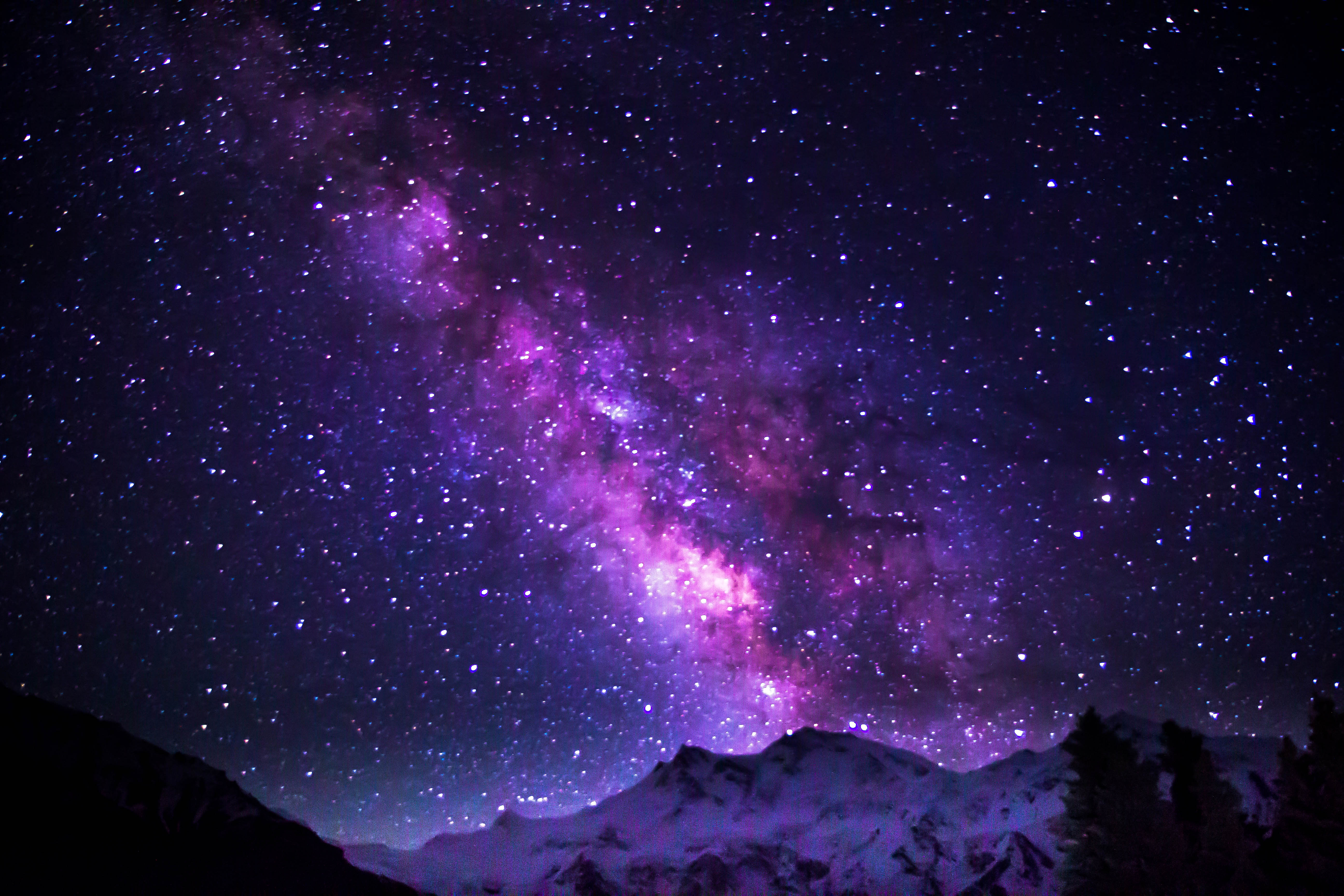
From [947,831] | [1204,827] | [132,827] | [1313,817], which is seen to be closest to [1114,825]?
[1204,827]

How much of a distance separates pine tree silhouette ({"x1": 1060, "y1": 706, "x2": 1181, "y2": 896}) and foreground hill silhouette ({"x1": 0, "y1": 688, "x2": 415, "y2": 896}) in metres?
79.5

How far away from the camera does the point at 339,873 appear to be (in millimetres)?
96688

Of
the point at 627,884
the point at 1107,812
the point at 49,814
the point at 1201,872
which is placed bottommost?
the point at 627,884

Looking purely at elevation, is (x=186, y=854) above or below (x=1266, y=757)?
below

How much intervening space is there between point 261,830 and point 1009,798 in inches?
7544

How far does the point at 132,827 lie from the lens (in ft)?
281

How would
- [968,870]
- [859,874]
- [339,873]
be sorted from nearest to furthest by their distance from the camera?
[339,873], [968,870], [859,874]

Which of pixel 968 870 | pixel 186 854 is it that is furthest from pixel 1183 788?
pixel 968 870

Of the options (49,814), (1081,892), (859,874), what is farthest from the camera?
(859,874)

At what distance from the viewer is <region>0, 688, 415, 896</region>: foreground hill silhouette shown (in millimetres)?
71938

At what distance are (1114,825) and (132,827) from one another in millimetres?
109045

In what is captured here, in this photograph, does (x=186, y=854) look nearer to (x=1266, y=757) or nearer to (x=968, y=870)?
(x=968, y=870)

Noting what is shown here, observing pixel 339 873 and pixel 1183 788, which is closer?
pixel 1183 788

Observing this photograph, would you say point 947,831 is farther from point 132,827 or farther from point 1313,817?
point 1313,817
